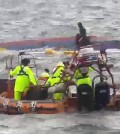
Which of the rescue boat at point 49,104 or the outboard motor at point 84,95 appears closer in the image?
the outboard motor at point 84,95

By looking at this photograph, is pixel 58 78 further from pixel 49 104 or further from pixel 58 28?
pixel 58 28

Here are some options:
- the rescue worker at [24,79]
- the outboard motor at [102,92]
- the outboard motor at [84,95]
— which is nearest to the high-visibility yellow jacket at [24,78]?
the rescue worker at [24,79]

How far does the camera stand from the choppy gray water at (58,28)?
67.5 ft

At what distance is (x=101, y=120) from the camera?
69.5 ft

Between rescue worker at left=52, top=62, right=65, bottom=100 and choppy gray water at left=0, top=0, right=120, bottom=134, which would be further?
rescue worker at left=52, top=62, right=65, bottom=100

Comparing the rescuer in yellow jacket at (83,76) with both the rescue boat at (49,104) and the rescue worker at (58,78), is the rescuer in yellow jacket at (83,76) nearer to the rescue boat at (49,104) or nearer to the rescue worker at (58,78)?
the rescue boat at (49,104)

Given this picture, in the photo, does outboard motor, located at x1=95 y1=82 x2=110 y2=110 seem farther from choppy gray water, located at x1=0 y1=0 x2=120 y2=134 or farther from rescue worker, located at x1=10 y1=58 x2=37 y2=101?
rescue worker, located at x1=10 y1=58 x2=37 y2=101

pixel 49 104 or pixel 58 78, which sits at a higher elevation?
pixel 58 78

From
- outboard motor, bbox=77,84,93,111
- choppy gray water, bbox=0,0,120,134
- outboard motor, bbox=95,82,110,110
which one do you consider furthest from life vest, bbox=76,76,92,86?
choppy gray water, bbox=0,0,120,134

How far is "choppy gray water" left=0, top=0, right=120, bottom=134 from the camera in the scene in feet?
67.5

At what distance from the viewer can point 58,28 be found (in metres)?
46.0

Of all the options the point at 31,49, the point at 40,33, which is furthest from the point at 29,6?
the point at 31,49

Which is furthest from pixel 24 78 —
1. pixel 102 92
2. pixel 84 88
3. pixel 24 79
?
pixel 102 92

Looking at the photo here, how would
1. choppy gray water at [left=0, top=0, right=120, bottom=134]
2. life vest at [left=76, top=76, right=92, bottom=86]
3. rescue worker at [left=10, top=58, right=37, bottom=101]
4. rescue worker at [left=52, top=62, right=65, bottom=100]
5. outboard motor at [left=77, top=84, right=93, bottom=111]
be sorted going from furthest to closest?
1. rescue worker at [left=10, top=58, right=37, bottom=101]
2. rescue worker at [left=52, top=62, right=65, bottom=100]
3. life vest at [left=76, top=76, right=92, bottom=86]
4. outboard motor at [left=77, top=84, right=93, bottom=111]
5. choppy gray water at [left=0, top=0, right=120, bottom=134]
